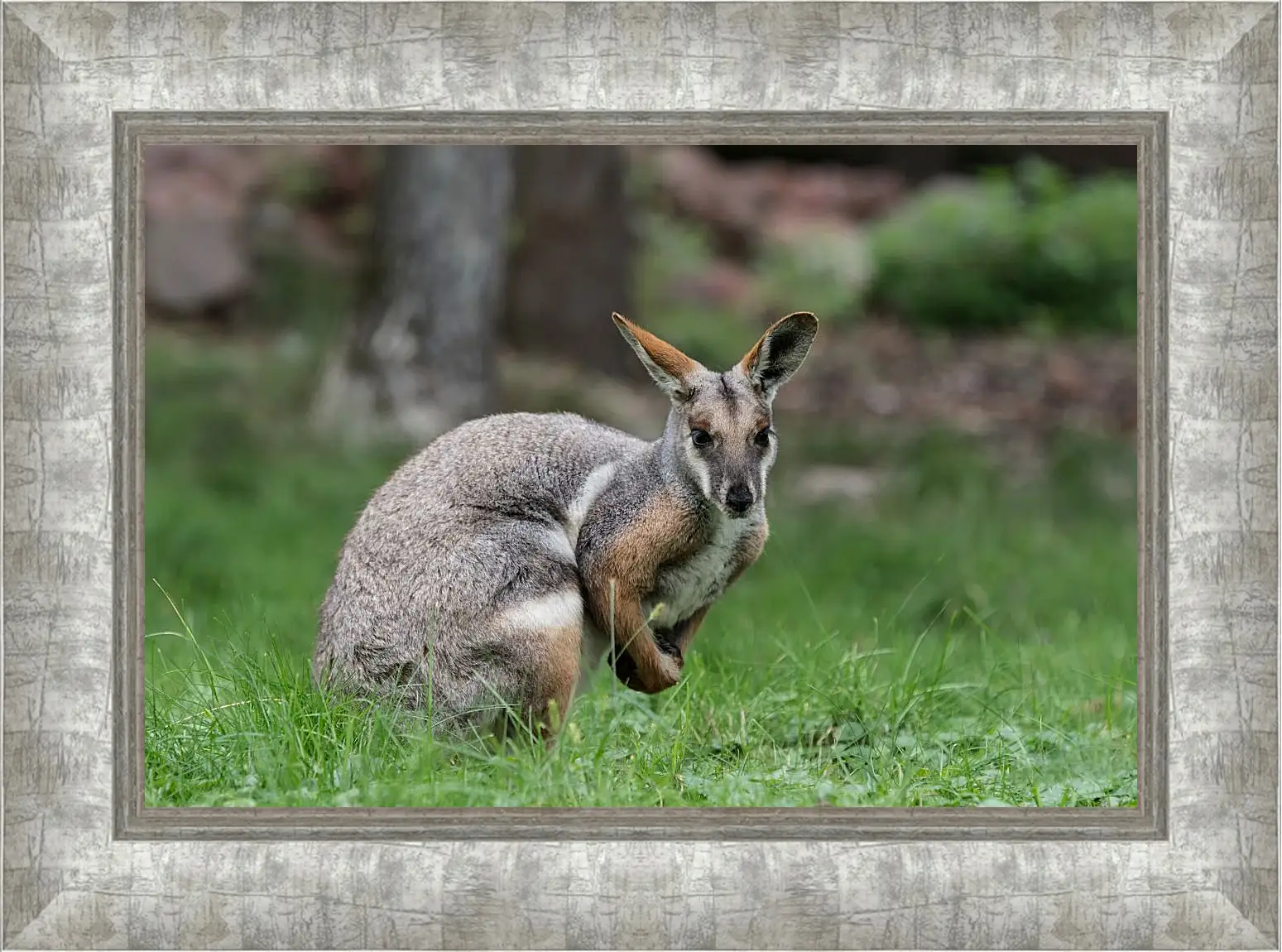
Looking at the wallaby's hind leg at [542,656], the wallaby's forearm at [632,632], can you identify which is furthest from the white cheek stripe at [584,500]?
the wallaby's hind leg at [542,656]

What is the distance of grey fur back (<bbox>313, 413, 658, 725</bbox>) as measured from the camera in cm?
543

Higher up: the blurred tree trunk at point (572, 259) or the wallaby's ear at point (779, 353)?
the blurred tree trunk at point (572, 259)

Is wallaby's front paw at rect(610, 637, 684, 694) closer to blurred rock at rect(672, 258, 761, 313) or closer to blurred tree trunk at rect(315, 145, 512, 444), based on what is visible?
blurred tree trunk at rect(315, 145, 512, 444)

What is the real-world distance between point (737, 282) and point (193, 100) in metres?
14.8

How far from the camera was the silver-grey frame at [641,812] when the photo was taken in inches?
182

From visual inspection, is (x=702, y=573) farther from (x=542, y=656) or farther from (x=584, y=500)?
(x=542, y=656)

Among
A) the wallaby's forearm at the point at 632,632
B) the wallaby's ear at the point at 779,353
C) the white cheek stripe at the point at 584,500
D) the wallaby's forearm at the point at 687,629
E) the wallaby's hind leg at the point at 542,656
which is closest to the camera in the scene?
the wallaby's ear at the point at 779,353

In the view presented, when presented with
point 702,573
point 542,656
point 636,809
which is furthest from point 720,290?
point 636,809

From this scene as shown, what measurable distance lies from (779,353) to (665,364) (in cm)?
40

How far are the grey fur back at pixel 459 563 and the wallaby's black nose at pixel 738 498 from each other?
0.69 m

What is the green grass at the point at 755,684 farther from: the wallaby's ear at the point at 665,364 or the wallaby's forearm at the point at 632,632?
the wallaby's ear at the point at 665,364

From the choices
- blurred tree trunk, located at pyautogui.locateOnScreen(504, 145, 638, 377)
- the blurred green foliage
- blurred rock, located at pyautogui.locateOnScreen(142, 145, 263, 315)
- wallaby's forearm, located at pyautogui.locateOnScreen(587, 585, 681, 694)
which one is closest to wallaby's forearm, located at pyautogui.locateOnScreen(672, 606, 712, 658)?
wallaby's forearm, located at pyautogui.locateOnScreen(587, 585, 681, 694)

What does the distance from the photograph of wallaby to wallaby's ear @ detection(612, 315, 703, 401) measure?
0.04 feet

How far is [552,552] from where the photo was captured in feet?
18.4
